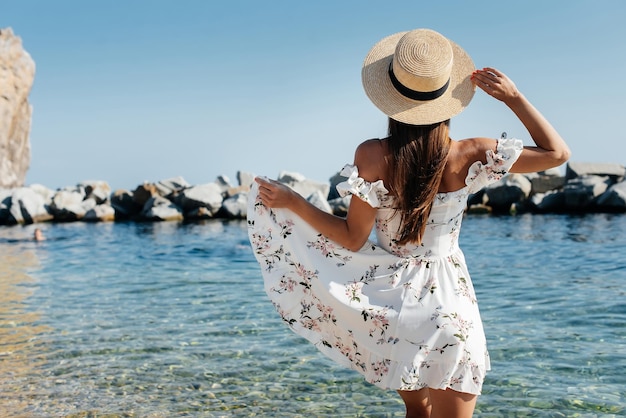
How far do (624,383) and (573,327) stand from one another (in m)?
1.64

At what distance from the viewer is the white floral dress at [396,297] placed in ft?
8.90

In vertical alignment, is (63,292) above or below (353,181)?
below

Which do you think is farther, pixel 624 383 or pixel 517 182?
pixel 517 182

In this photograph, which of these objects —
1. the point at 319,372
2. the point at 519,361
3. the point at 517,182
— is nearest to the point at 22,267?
the point at 319,372

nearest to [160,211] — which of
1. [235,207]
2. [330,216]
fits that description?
[235,207]

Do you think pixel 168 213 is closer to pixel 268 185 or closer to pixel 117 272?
pixel 117 272

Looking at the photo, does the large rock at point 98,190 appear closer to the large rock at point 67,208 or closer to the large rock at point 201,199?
the large rock at point 67,208

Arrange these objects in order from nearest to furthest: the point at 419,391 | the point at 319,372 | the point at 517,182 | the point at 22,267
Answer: the point at 419,391, the point at 319,372, the point at 22,267, the point at 517,182

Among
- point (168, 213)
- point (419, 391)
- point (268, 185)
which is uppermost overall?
point (268, 185)

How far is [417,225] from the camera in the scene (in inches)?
108

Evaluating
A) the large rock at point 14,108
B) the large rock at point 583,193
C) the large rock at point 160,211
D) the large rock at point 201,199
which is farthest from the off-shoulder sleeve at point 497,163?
the large rock at point 14,108

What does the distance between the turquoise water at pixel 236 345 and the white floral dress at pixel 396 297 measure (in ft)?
5.45

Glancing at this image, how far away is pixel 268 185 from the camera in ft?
10.2

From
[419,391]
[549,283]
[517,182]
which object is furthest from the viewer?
[517,182]
